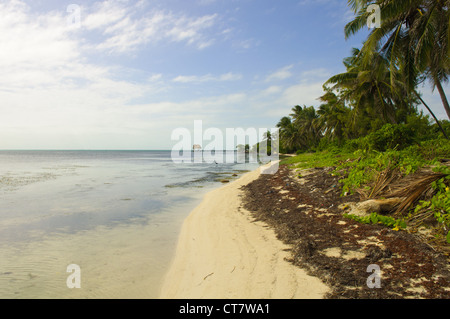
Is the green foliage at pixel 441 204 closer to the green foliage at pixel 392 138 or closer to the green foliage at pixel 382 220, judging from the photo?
the green foliage at pixel 382 220

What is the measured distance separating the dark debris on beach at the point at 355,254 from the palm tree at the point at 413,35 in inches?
277

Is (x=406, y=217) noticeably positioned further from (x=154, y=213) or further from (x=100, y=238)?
(x=154, y=213)

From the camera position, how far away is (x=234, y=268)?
4.63 metres

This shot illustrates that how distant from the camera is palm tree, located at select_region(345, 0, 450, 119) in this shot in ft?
31.8

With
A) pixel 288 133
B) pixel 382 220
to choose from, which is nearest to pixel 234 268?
pixel 382 220

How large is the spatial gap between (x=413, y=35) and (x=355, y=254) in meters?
11.6

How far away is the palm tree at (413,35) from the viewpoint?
31.8 feet

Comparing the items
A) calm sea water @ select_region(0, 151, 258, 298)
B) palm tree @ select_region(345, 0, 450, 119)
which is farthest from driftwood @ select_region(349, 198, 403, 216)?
palm tree @ select_region(345, 0, 450, 119)

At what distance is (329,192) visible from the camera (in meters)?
8.48

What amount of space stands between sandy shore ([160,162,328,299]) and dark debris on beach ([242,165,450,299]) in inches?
12.4

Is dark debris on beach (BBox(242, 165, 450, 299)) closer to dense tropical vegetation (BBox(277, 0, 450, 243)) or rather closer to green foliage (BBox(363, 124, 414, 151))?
dense tropical vegetation (BBox(277, 0, 450, 243))
